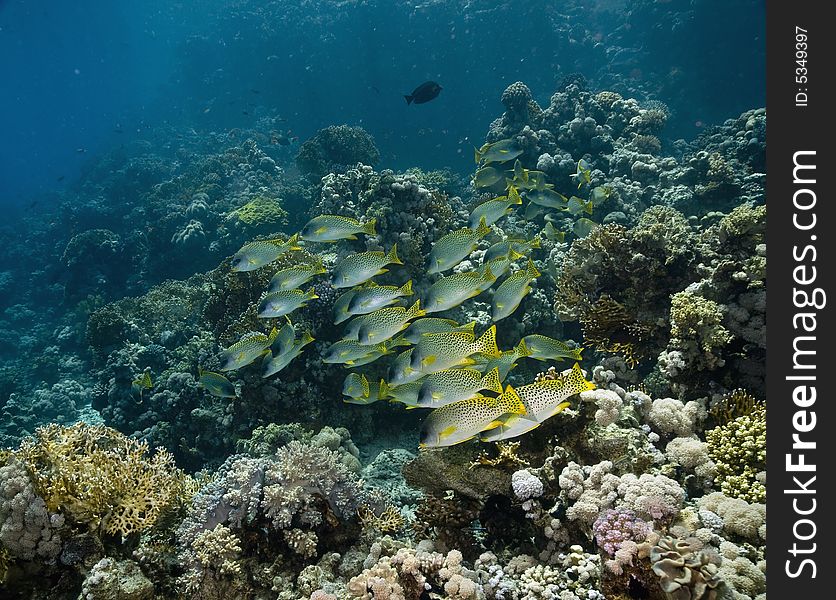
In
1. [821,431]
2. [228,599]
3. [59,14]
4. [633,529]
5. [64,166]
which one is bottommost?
[228,599]

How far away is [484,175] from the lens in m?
10.2

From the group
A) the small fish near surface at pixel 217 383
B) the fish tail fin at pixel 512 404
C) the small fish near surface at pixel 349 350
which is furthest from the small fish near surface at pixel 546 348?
the small fish near surface at pixel 217 383

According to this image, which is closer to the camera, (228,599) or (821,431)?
(821,431)

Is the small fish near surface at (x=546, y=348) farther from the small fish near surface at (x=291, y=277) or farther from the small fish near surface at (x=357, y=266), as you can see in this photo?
the small fish near surface at (x=291, y=277)

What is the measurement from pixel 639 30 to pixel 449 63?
438 inches

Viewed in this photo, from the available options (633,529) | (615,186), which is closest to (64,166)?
(615,186)

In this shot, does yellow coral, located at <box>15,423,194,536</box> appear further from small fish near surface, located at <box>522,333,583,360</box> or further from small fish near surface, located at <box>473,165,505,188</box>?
small fish near surface, located at <box>473,165,505,188</box>

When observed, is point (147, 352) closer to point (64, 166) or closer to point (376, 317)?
point (376, 317)

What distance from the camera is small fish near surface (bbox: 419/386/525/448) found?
3031 mm

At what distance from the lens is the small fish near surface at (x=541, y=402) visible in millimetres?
3238

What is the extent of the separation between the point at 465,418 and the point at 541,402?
0.65 metres

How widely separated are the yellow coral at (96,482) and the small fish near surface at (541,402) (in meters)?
2.94

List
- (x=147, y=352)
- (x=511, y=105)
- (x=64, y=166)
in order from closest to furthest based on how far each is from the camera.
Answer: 1. (x=147, y=352)
2. (x=511, y=105)
3. (x=64, y=166)

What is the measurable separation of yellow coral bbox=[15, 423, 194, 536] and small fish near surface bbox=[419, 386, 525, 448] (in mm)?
2597
